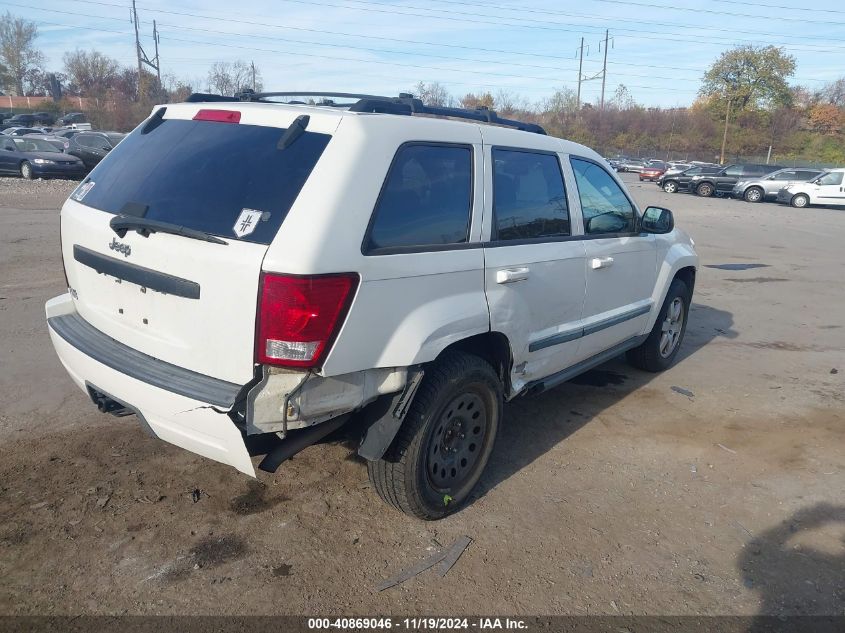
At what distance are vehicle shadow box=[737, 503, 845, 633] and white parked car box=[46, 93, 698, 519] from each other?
1.45 meters

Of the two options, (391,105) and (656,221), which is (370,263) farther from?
(656,221)

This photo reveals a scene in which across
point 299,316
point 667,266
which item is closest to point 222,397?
point 299,316

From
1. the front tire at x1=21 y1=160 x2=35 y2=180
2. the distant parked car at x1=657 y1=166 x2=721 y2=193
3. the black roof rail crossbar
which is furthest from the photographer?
the distant parked car at x1=657 y1=166 x2=721 y2=193

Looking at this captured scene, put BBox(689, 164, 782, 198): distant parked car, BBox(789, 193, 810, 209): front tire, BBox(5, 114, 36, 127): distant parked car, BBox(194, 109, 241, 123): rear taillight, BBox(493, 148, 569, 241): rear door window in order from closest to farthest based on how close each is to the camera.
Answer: BBox(194, 109, 241, 123): rear taillight
BBox(493, 148, 569, 241): rear door window
BBox(789, 193, 810, 209): front tire
BBox(689, 164, 782, 198): distant parked car
BBox(5, 114, 36, 127): distant parked car

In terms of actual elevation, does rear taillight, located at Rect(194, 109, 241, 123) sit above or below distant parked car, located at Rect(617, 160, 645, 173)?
above

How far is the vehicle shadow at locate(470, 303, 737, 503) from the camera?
13.1 ft

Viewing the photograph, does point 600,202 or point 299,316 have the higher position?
point 600,202

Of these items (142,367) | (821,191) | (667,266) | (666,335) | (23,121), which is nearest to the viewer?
(142,367)

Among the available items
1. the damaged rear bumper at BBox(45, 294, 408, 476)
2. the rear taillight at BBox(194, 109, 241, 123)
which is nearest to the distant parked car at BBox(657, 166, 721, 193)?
the rear taillight at BBox(194, 109, 241, 123)

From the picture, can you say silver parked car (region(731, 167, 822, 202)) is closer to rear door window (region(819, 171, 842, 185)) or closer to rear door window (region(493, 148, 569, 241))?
rear door window (region(819, 171, 842, 185))

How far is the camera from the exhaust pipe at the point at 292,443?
2727 millimetres

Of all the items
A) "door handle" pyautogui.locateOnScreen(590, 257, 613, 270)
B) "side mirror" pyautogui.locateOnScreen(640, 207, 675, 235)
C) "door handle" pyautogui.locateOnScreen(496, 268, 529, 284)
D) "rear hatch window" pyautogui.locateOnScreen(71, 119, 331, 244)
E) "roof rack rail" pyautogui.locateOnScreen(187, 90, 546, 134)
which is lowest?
"door handle" pyautogui.locateOnScreen(590, 257, 613, 270)

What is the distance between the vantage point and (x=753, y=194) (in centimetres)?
2909

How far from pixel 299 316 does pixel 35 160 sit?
21.4 m
